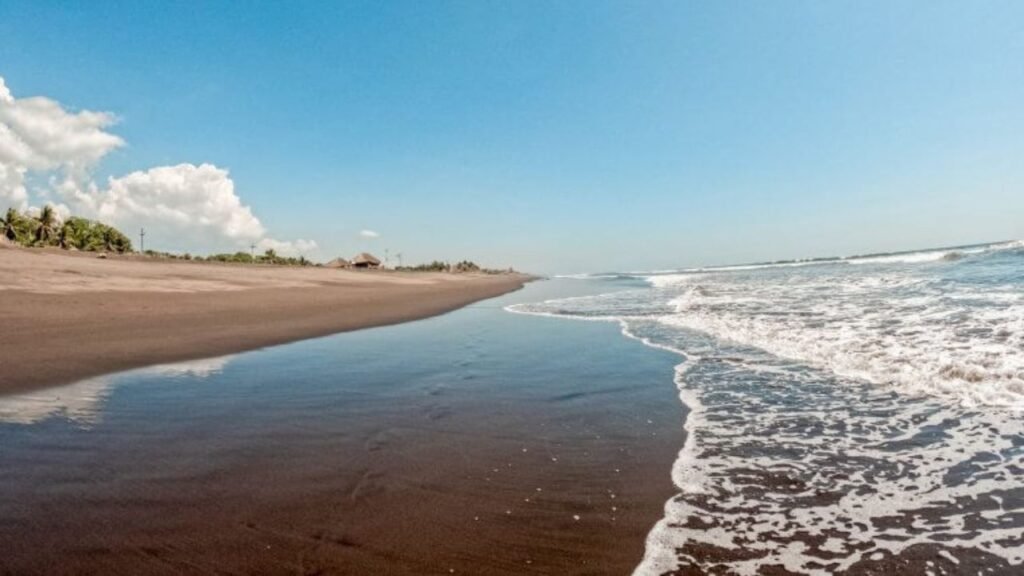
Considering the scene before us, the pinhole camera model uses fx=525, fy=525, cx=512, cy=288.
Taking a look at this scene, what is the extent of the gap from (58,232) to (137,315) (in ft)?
222

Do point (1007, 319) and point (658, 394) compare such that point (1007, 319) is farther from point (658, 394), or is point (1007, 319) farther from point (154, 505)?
point (154, 505)

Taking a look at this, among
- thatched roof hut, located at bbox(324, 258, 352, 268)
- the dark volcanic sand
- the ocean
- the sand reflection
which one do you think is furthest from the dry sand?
thatched roof hut, located at bbox(324, 258, 352, 268)

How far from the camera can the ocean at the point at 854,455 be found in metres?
3.40

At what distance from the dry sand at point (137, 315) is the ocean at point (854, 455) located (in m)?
9.09

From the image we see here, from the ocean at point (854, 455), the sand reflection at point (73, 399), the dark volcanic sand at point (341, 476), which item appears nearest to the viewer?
the dark volcanic sand at point (341, 476)

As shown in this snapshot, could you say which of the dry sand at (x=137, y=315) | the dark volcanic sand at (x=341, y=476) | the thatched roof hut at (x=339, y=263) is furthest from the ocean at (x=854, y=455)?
the thatched roof hut at (x=339, y=263)

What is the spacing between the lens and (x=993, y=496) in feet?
13.4

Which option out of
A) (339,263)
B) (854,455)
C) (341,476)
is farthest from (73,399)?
(339,263)

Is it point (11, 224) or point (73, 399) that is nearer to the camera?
point (73, 399)

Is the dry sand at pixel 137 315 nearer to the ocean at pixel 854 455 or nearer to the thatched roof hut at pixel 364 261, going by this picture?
the ocean at pixel 854 455

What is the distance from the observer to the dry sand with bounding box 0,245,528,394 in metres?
9.58

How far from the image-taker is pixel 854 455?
16.7ft

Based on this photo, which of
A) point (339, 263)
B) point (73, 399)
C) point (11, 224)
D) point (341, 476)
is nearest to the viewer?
point (341, 476)

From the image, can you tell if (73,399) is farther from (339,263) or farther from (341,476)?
(339,263)
